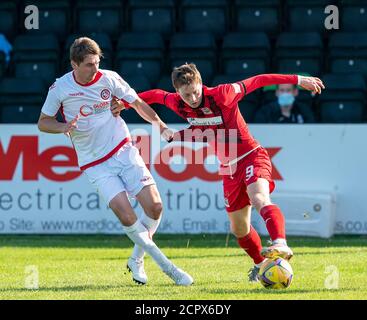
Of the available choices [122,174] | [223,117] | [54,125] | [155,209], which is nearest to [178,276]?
[155,209]

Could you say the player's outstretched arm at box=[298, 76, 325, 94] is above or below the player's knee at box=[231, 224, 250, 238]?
above

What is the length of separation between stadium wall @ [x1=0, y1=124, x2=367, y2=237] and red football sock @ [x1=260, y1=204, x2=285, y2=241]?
205 inches

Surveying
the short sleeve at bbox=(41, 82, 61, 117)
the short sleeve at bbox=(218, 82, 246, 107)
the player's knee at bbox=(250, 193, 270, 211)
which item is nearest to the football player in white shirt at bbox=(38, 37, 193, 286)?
the short sleeve at bbox=(41, 82, 61, 117)

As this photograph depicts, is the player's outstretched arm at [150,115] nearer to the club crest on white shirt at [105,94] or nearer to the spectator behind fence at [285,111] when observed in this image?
the club crest on white shirt at [105,94]

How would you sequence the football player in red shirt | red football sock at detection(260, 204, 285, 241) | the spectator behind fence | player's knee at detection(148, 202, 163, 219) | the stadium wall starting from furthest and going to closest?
1. the spectator behind fence
2. the stadium wall
3. player's knee at detection(148, 202, 163, 219)
4. the football player in red shirt
5. red football sock at detection(260, 204, 285, 241)

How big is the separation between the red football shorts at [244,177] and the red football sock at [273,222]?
0.45 metres

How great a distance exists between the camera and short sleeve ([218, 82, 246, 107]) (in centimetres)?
909

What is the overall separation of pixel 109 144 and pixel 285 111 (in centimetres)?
574

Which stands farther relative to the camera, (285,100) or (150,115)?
(285,100)

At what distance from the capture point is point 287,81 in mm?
9195

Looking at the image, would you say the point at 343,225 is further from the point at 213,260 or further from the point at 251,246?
the point at 251,246

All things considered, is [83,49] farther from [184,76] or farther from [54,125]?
[184,76]

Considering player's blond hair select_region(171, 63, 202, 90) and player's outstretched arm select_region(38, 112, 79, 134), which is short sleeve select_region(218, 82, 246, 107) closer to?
player's blond hair select_region(171, 63, 202, 90)

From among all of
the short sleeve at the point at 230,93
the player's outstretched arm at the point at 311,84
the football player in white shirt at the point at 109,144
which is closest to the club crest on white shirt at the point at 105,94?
the football player in white shirt at the point at 109,144
